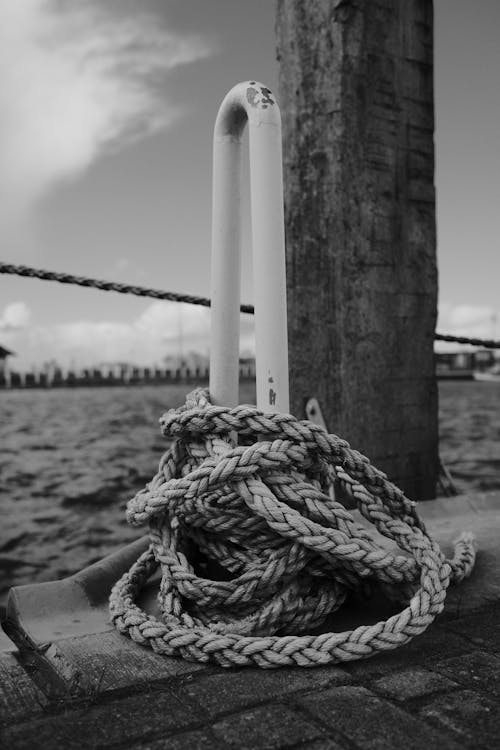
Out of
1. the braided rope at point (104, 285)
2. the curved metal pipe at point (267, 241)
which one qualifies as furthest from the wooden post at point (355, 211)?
the curved metal pipe at point (267, 241)

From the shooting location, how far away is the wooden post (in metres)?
2.74

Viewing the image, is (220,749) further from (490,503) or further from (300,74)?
(300,74)

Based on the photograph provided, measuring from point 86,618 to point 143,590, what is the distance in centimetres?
16

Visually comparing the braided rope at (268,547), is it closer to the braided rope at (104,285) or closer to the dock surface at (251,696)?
the dock surface at (251,696)

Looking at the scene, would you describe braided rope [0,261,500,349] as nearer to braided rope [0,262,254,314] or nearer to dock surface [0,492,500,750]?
braided rope [0,262,254,314]

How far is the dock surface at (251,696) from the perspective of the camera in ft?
3.90

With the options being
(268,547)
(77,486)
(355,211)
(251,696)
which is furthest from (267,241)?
(77,486)

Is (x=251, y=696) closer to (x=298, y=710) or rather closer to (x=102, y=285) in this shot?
(x=298, y=710)

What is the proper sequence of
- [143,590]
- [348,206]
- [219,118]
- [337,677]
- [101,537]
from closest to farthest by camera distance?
[337,677]
[219,118]
[143,590]
[348,206]
[101,537]

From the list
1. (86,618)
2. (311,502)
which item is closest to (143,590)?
(86,618)

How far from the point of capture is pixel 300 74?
280cm

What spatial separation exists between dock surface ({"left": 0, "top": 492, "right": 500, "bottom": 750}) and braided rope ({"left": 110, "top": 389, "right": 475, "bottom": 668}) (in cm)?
5

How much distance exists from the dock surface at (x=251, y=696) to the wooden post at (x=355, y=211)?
1098 millimetres

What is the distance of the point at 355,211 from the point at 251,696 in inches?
73.7
